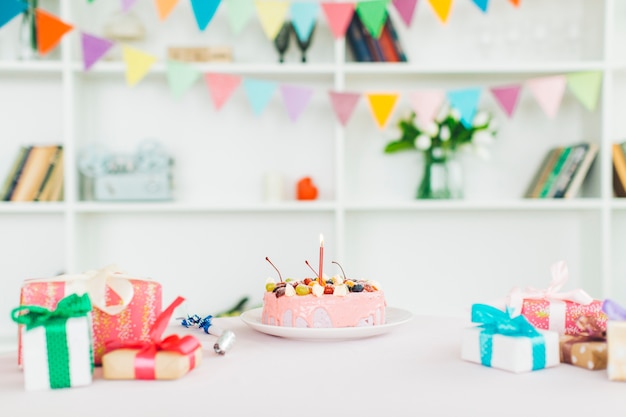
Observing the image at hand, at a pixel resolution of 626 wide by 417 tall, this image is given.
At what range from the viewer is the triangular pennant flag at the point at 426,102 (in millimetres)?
2520

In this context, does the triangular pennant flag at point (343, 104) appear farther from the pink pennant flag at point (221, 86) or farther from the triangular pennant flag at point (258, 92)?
the pink pennant flag at point (221, 86)

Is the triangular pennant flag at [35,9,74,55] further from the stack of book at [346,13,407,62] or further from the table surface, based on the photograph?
the table surface

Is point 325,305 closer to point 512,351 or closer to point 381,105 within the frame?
point 512,351

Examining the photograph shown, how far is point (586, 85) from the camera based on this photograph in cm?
249

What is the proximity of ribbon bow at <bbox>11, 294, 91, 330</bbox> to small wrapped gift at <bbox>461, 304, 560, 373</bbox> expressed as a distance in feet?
1.72

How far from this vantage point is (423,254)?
2.80m

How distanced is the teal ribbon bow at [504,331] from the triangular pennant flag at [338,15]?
1714mm

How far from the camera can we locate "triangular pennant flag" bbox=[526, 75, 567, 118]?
8.19ft

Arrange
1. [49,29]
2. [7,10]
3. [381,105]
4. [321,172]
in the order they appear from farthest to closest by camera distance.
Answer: [321,172], [381,105], [49,29], [7,10]

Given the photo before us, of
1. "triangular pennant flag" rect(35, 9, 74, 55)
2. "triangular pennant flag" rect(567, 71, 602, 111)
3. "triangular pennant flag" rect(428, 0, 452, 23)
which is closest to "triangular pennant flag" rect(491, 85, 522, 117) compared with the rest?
"triangular pennant flag" rect(567, 71, 602, 111)

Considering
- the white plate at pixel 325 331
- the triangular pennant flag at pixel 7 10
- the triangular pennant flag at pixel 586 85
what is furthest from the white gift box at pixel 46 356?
the triangular pennant flag at pixel 586 85

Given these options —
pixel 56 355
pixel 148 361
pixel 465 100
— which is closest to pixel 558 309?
pixel 148 361

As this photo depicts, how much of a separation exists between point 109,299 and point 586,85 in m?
2.10

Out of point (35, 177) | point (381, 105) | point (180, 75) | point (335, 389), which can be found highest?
point (180, 75)
